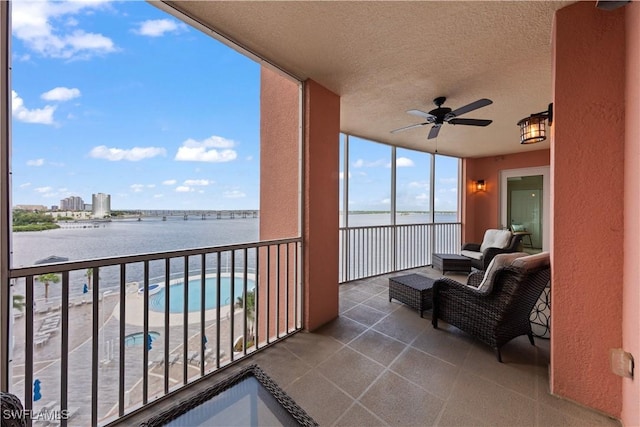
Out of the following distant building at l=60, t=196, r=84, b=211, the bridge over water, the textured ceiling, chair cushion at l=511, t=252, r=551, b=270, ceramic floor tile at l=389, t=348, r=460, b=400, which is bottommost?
ceramic floor tile at l=389, t=348, r=460, b=400

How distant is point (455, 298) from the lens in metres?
2.33

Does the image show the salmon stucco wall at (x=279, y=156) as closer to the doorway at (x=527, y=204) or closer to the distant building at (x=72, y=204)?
the distant building at (x=72, y=204)

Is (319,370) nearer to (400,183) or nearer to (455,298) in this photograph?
(455,298)

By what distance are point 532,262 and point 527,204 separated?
522cm

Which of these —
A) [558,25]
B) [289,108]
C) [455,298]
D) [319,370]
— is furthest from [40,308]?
[558,25]

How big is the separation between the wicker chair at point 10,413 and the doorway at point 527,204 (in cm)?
715

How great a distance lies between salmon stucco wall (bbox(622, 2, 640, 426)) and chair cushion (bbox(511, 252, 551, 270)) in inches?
20.3

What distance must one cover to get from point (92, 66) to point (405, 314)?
161 inches

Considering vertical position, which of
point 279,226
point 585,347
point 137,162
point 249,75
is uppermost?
point 249,75

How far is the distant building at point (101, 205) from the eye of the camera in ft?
5.43

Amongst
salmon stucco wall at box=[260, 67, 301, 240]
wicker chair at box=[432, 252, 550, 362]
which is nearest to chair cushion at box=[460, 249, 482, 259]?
wicker chair at box=[432, 252, 550, 362]

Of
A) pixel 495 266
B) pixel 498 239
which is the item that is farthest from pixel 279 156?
pixel 498 239

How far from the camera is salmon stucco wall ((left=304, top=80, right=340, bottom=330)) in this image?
8.42ft

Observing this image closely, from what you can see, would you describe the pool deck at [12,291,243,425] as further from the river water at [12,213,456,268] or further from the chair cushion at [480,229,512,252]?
the chair cushion at [480,229,512,252]
